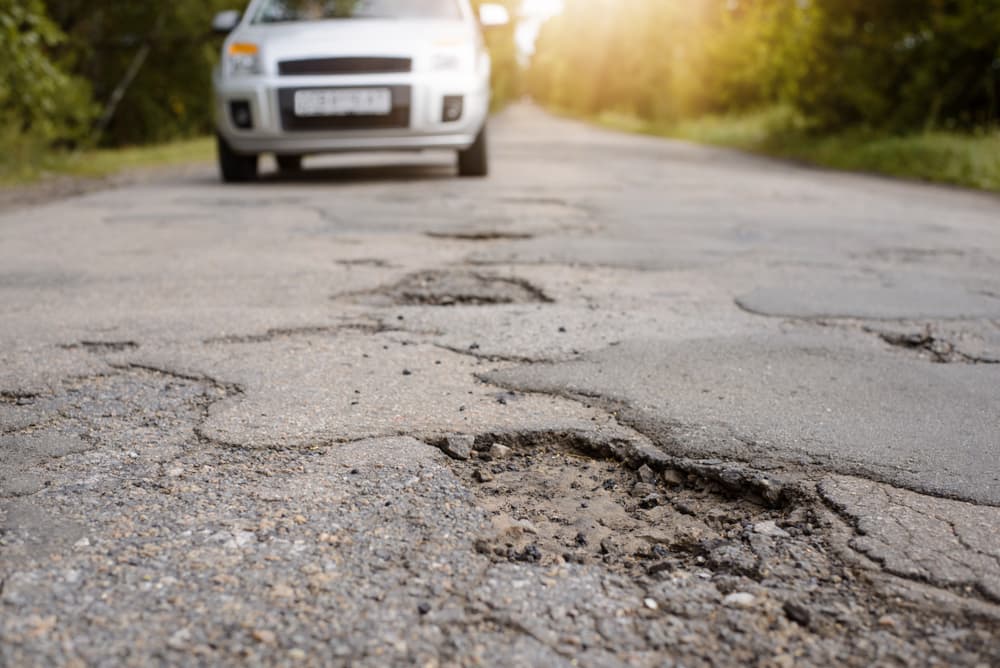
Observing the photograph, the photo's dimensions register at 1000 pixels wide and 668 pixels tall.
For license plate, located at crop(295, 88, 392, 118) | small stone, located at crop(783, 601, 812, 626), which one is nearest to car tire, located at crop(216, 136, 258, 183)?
license plate, located at crop(295, 88, 392, 118)

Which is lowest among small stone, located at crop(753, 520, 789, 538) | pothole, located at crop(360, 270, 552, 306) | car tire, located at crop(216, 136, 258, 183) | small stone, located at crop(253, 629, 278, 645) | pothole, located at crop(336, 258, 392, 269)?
car tire, located at crop(216, 136, 258, 183)

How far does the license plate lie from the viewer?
665cm

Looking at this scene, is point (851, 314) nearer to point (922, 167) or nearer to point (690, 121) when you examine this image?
point (922, 167)

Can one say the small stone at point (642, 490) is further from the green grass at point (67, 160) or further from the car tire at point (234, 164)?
the green grass at point (67, 160)

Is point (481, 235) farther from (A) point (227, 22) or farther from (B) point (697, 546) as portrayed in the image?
(A) point (227, 22)

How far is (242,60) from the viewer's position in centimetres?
668

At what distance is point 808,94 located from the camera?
1209cm

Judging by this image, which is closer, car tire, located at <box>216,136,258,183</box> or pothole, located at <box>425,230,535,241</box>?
pothole, located at <box>425,230,535,241</box>

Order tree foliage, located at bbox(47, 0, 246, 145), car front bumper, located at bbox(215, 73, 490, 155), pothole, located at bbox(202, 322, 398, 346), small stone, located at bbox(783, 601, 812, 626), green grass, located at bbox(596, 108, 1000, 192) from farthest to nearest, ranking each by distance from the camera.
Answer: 1. tree foliage, located at bbox(47, 0, 246, 145)
2. green grass, located at bbox(596, 108, 1000, 192)
3. car front bumper, located at bbox(215, 73, 490, 155)
4. pothole, located at bbox(202, 322, 398, 346)
5. small stone, located at bbox(783, 601, 812, 626)

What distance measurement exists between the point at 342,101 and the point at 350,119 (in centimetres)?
14

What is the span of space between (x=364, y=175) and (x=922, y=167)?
16.9 feet

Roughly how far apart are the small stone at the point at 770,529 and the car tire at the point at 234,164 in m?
6.24

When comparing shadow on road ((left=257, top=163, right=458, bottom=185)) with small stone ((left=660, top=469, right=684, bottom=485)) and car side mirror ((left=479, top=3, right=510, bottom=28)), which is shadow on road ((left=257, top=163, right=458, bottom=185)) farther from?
small stone ((left=660, top=469, right=684, bottom=485))

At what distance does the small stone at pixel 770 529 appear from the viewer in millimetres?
1608
